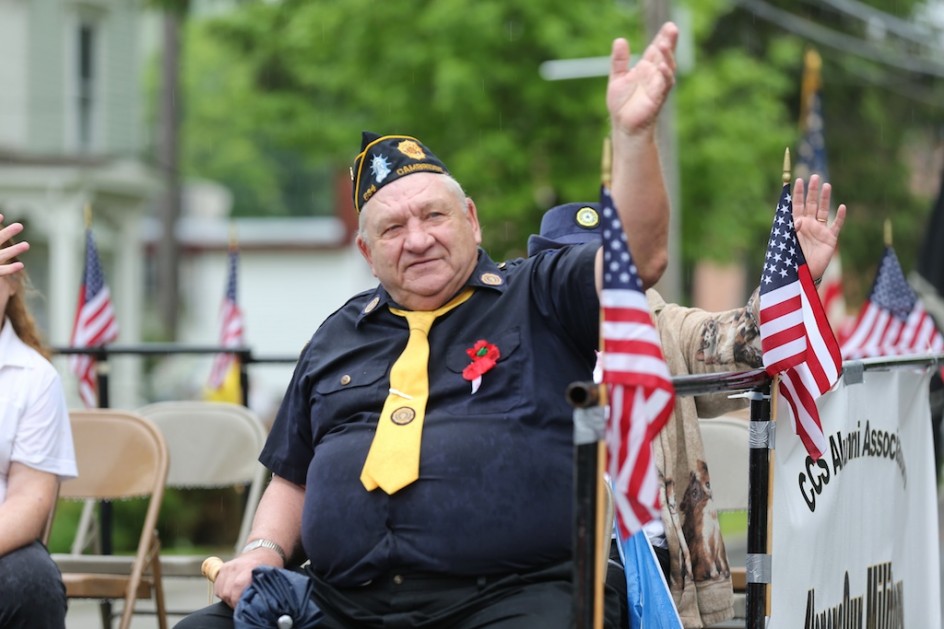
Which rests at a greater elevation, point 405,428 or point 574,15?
point 574,15

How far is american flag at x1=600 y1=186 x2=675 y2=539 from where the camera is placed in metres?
3.31

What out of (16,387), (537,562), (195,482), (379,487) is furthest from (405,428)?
(195,482)

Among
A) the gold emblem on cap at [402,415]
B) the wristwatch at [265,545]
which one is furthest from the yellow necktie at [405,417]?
the wristwatch at [265,545]

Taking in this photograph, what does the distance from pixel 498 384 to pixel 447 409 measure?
15 cm

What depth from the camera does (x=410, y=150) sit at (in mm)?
4336

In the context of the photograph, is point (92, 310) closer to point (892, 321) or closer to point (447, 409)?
point (892, 321)

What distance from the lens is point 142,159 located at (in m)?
29.2

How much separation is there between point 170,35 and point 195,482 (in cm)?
2262

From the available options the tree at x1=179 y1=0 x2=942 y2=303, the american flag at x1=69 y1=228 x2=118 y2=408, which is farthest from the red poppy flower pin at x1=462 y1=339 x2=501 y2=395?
the tree at x1=179 y1=0 x2=942 y2=303

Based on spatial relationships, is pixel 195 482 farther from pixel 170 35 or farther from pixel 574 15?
pixel 170 35

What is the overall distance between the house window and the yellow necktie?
23.8m

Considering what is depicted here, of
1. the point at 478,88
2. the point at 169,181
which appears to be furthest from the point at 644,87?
the point at 169,181

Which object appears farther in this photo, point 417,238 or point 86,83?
point 86,83

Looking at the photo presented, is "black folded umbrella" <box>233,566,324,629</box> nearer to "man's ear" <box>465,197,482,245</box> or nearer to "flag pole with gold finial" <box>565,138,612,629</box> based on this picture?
"flag pole with gold finial" <box>565,138,612,629</box>
